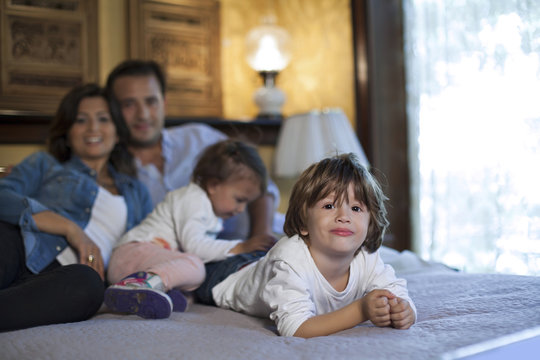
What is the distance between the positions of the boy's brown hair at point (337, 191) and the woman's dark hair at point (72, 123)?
3.24ft

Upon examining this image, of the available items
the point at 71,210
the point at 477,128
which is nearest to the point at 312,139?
the point at 477,128

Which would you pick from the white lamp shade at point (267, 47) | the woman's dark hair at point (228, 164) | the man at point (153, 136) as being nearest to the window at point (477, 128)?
the white lamp shade at point (267, 47)

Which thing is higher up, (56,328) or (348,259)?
(348,259)

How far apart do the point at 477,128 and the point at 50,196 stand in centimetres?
176

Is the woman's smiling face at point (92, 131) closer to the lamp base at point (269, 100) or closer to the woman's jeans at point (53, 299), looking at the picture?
the woman's jeans at point (53, 299)

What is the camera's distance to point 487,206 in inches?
93.0

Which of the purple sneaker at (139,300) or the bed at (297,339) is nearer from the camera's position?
the bed at (297,339)

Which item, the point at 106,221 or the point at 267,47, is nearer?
the point at 106,221

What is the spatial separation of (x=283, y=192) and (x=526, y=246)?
52.7 inches

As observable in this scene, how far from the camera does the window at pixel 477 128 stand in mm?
2156

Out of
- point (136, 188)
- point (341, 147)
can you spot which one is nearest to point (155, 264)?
point (136, 188)

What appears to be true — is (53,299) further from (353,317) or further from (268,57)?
(268,57)

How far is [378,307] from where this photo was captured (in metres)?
1.08

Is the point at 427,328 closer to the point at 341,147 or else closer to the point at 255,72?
the point at 341,147
